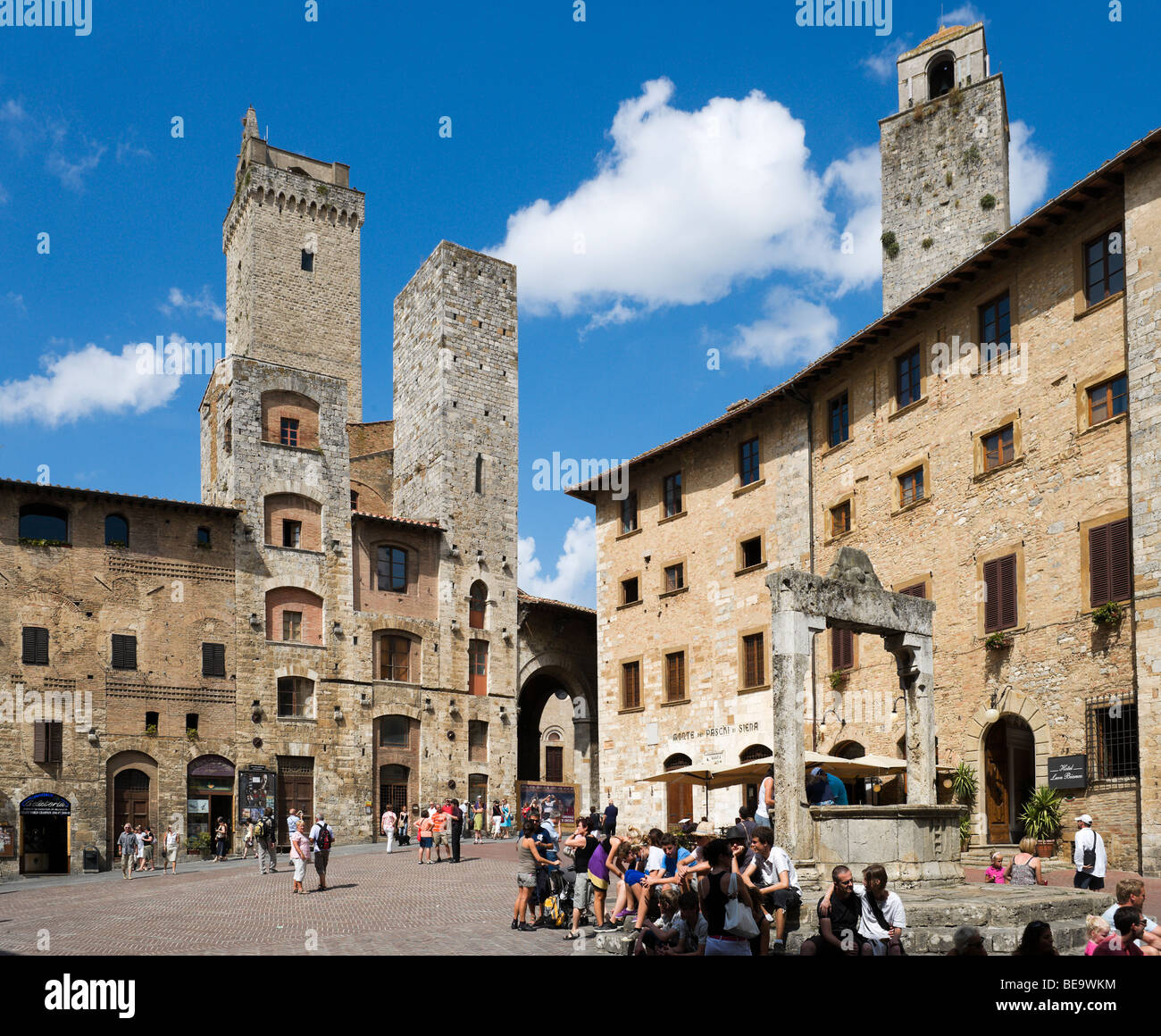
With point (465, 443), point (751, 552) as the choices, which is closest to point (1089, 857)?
point (751, 552)

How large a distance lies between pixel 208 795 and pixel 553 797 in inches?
477

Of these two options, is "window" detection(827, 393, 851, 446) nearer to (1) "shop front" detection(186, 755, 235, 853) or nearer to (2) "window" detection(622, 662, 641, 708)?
(2) "window" detection(622, 662, 641, 708)

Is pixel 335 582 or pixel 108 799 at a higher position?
pixel 335 582

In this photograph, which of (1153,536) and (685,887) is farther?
(1153,536)

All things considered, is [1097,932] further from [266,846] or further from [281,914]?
[266,846]

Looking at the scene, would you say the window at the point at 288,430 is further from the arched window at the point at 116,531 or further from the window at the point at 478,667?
the window at the point at 478,667

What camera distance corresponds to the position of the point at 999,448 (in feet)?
87.6

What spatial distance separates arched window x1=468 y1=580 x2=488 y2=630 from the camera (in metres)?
45.9

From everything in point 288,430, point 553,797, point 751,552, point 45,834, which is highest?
point 288,430
